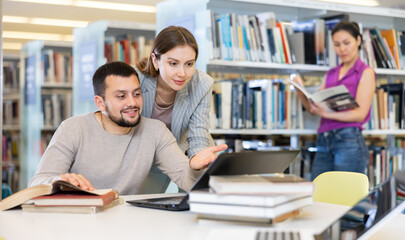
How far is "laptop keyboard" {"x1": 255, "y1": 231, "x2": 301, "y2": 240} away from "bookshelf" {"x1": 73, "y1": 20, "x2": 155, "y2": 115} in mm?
3540

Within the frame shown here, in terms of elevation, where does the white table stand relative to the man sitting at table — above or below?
below

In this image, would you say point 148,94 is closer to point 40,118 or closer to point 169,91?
point 169,91

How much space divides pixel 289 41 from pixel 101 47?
1766 mm

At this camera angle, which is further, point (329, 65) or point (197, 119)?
point (329, 65)

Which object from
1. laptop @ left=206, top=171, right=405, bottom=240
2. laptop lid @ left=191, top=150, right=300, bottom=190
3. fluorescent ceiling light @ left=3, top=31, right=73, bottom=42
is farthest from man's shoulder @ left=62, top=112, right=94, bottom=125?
fluorescent ceiling light @ left=3, top=31, right=73, bottom=42

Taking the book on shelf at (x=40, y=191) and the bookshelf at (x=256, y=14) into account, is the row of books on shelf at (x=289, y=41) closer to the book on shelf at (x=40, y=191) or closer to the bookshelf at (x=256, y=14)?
the bookshelf at (x=256, y=14)

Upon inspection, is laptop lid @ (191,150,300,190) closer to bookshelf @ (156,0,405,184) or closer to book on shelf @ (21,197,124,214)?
book on shelf @ (21,197,124,214)

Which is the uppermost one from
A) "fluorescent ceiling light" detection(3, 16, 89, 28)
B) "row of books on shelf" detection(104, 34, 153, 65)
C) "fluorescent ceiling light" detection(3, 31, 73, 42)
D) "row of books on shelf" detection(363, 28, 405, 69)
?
"fluorescent ceiling light" detection(3, 16, 89, 28)

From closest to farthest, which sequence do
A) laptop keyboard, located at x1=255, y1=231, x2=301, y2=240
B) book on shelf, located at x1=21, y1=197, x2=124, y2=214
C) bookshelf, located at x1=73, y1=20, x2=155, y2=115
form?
laptop keyboard, located at x1=255, y1=231, x2=301, y2=240
book on shelf, located at x1=21, y1=197, x2=124, y2=214
bookshelf, located at x1=73, y1=20, x2=155, y2=115

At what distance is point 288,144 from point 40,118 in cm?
298

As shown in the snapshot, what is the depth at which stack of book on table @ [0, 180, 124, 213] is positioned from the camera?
1.30 meters

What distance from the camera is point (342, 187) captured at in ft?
5.81

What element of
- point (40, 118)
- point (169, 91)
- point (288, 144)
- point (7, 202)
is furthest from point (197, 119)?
point (40, 118)

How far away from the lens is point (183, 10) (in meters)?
3.37
